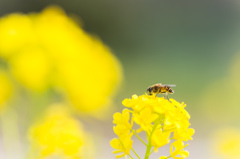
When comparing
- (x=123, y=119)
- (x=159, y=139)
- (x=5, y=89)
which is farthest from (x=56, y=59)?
(x=159, y=139)

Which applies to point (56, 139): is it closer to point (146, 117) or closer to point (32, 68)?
point (32, 68)

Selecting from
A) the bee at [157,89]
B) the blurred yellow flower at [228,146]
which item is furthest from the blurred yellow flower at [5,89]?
the blurred yellow flower at [228,146]

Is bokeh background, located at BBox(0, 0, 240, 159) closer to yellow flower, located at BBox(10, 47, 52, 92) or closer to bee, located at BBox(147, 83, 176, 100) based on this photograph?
yellow flower, located at BBox(10, 47, 52, 92)

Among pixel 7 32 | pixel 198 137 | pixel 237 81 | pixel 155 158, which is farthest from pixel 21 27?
pixel 237 81

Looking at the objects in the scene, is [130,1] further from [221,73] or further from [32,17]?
[32,17]

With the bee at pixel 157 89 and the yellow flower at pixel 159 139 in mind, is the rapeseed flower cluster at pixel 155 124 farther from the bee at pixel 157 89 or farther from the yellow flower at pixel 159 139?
the bee at pixel 157 89

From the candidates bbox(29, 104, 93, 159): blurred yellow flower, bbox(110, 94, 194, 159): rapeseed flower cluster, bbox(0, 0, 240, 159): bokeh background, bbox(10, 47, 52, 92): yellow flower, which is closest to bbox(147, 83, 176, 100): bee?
bbox(110, 94, 194, 159): rapeseed flower cluster
